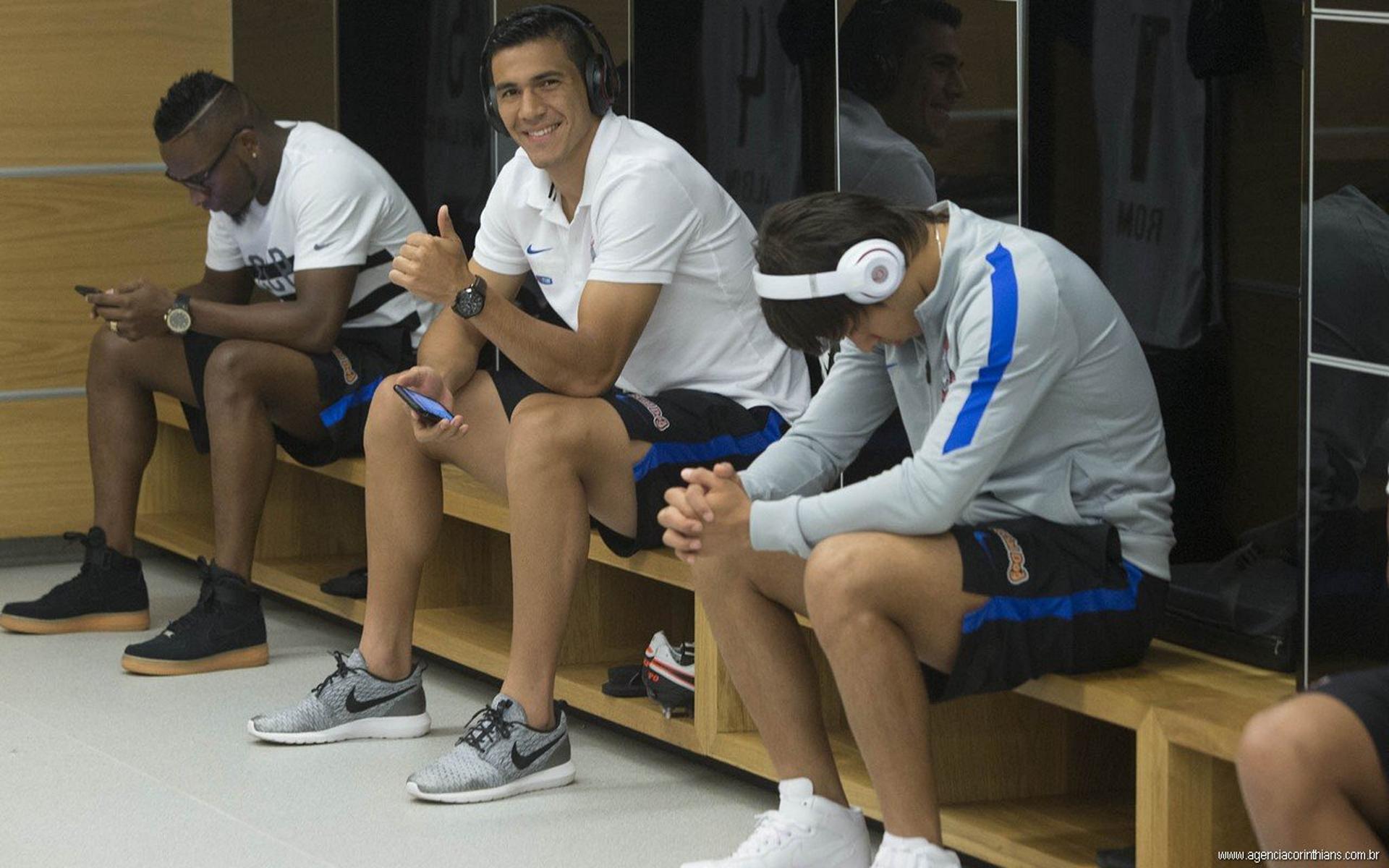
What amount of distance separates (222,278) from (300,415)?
1.63 ft

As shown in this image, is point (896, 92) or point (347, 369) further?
point (347, 369)

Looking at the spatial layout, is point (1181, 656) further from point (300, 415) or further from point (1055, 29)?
point (300, 415)

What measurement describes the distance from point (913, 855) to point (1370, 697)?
0.60 meters

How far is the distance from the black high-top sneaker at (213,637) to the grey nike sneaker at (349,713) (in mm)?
458

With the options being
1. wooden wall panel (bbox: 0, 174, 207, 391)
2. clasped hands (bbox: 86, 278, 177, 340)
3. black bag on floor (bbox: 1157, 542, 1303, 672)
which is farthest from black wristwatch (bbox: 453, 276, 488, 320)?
wooden wall panel (bbox: 0, 174, 207, 391)

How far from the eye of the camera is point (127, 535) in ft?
13.0

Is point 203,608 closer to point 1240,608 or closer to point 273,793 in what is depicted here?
point 273,793

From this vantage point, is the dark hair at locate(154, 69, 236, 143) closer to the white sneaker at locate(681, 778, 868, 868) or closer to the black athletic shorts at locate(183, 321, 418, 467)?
the black athletic shorts at locate(183, 321, 418, 467)

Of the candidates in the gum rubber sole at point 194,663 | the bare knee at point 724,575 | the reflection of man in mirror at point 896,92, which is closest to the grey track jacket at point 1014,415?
the bare knee at point 724,575

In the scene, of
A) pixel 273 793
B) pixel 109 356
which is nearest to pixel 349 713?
pixel 273 793

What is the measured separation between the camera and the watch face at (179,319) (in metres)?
3.75

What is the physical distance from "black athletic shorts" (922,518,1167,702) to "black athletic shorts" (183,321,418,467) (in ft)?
5.73

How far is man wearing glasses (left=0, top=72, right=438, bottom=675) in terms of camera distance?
12.0 ft

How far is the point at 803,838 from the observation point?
2.39 meters
